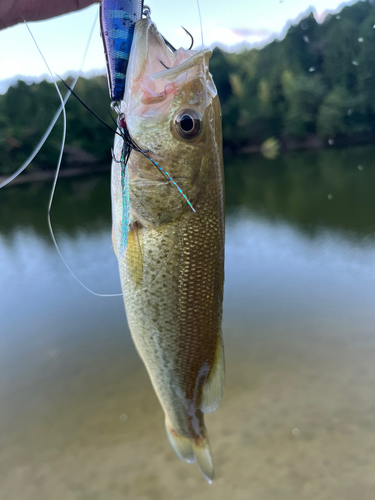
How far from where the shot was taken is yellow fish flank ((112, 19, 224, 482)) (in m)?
0.90

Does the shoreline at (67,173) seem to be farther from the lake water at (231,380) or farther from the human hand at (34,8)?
the human hand at (34,8)

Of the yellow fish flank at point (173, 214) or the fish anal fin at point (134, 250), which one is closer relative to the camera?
the yellow fish flank at point (173, 214)

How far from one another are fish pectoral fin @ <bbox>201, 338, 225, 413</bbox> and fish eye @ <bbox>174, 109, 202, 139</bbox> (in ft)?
2.38

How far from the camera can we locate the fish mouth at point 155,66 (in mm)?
826

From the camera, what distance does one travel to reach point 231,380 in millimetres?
3965

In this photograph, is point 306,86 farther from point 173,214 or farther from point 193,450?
point 193,450

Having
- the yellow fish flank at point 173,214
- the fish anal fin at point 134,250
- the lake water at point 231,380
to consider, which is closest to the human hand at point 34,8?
the yellow fish flank at point 173,214

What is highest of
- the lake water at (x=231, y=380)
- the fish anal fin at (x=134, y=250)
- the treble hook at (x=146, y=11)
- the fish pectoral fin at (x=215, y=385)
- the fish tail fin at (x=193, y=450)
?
the treble hook at (x=146, y=11)

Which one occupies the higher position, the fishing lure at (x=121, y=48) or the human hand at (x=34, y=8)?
the human hand at (x=34, y=8)

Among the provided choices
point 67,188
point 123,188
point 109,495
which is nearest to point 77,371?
point 109,495

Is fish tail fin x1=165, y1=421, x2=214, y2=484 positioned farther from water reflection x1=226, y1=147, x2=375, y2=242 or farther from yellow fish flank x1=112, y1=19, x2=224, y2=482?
water reflection x1=226, y1=147, x2=375, y2=242

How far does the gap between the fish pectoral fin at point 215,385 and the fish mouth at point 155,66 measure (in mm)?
855

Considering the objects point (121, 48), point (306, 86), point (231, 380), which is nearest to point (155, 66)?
point (121, 48)

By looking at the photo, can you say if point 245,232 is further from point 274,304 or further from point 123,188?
point 123,188
